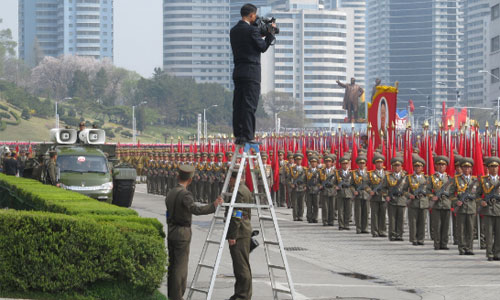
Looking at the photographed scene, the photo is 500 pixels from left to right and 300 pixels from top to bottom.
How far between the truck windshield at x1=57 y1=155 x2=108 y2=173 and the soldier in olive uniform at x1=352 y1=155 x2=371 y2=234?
805cm

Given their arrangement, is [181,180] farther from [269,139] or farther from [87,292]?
[269,139]

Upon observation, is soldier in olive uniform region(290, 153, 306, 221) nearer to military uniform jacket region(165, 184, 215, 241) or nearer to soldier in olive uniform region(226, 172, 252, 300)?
soldier in olive uniform region(226, 172, 252, 300)

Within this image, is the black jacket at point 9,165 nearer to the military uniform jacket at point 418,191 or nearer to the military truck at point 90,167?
the military truck at point 90,167

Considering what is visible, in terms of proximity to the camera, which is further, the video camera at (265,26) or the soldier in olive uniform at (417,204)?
the soldier in olive uniform at (417,204)

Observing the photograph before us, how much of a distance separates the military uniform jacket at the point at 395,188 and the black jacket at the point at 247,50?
10497mm

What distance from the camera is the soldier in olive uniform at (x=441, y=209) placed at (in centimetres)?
1841

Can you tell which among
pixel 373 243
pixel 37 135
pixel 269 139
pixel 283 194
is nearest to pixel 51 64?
pixel 37 135

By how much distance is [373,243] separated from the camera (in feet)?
65.5

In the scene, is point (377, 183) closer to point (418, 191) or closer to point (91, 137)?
point (418, 191)

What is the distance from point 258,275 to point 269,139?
29536mm

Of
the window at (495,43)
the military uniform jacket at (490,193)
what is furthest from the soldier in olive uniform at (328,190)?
the window at (495,43)

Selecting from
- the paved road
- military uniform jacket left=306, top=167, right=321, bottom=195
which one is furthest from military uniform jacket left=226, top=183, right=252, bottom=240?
military uniform jacket left=306, top=167, right=321, bottom=195

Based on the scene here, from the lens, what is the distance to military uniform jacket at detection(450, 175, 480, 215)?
17422 mm

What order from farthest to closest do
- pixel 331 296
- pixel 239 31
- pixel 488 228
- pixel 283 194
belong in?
pixel 283 194, pixel 488 228, pixel 331 296, pixel 239 31
